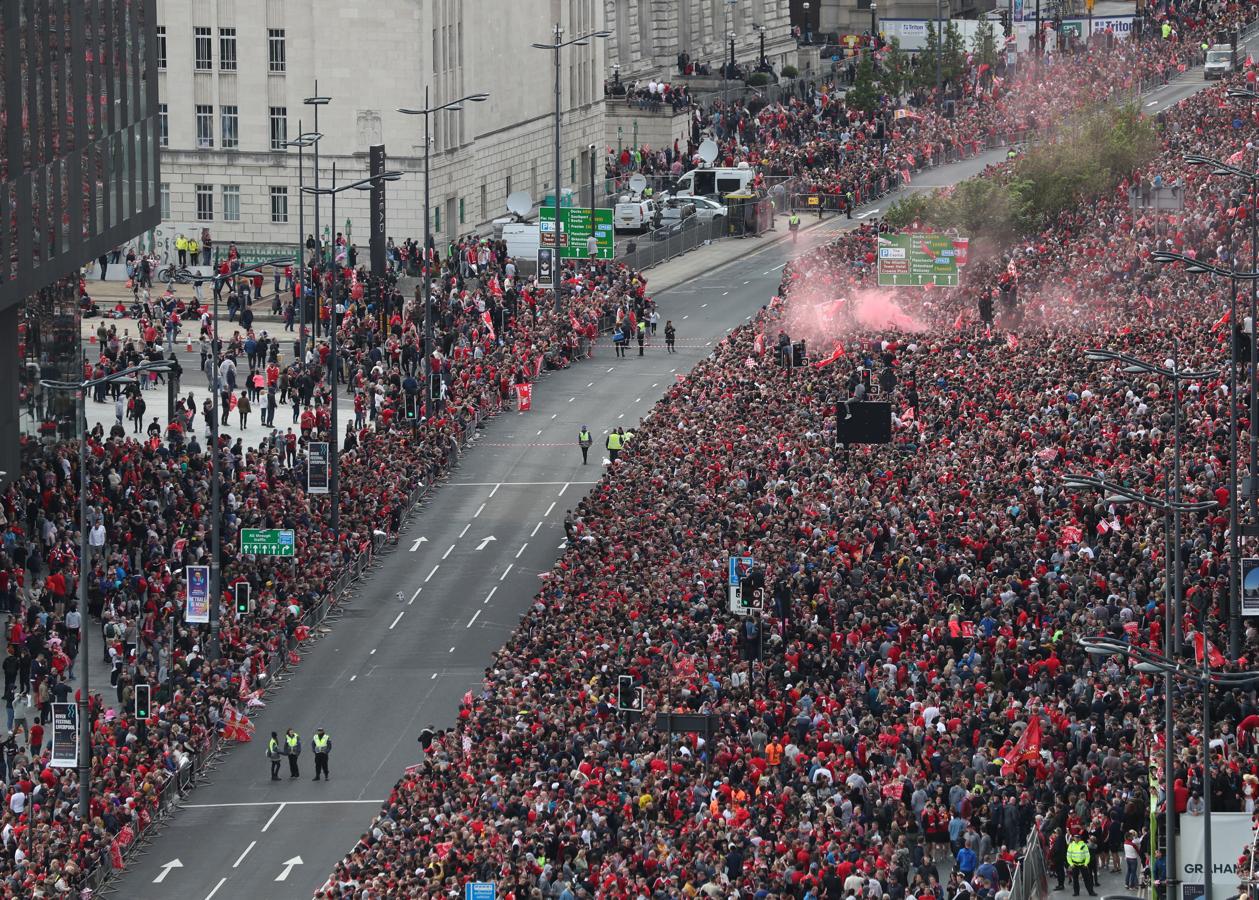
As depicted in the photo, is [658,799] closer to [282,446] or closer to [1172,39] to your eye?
[282,446]

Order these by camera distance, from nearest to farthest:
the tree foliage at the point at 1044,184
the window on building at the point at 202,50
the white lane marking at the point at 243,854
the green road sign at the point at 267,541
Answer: the white lane marking at the point at 243,854 < the green road sign at the point at 267,541 < the tree foliage at the point at 1044,184 < the window on building at the point at 202,50

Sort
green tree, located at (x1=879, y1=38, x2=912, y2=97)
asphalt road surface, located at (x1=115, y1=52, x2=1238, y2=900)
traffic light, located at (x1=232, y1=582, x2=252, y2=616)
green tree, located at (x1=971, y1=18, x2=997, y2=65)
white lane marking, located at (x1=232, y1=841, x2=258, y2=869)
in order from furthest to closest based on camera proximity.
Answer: green tree, located at (x1=971, y1=18, x2=997, y2=65), green tree, located at (x1=879, y1=38, x2=912, y2=97), traffic light, located at (x1=232, y1=582, x2=252, y2=616), asphalt road surface, located at (x1=115, y1=52, x2=1238, y2=900), white lane marking, located at (x1=232, y1=841, x2=258, y2=869)

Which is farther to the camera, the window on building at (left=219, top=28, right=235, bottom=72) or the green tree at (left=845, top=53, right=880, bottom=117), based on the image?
the green tree at (left=845, top=53, right=880, bottom=117)

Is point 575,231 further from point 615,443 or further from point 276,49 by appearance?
point 615,443

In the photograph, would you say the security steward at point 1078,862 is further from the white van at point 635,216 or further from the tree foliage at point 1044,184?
the white van at point 635,216

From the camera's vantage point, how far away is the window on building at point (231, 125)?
109000 millimetres

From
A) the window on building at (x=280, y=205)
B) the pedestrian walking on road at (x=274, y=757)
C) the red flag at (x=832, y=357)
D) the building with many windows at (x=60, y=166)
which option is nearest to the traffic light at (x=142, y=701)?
the pedestrian walking on road at (x=274, y=757)

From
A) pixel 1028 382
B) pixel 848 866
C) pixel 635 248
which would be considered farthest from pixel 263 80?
pixel 848 866

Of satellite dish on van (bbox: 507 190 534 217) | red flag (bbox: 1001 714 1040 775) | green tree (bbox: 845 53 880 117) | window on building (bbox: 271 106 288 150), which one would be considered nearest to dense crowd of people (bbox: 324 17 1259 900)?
red flag (bbox: 1001 714 1040 775)

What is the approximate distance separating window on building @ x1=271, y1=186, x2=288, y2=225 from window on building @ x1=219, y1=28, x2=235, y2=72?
4.58 m

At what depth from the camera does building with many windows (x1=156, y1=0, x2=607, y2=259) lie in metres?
108

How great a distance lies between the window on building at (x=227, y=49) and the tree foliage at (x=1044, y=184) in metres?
24.4

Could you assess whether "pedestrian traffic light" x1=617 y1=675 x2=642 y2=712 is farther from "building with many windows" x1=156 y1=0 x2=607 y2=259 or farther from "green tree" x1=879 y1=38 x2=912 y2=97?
"green tree" x1=879 y1=38 x2=912 y2=97

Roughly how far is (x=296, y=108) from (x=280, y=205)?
139 inches
